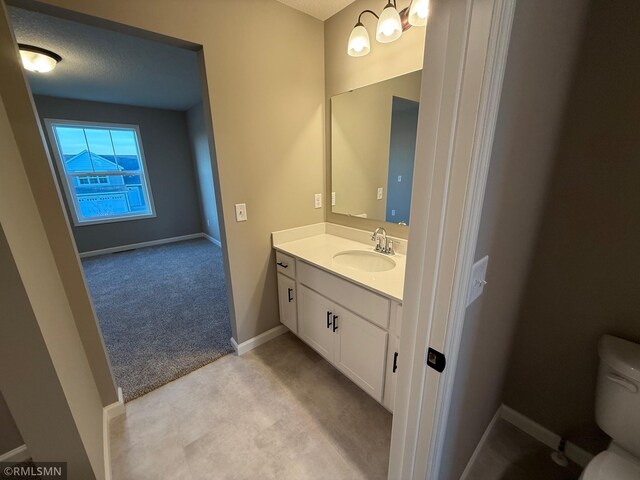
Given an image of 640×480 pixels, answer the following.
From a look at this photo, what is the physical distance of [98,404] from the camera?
145 centimetres

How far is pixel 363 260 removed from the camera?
71.6 inches

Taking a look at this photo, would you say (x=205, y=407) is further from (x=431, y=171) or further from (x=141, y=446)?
(x=431, y=171)

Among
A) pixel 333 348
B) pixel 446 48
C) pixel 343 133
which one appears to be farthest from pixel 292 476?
pixel 343 133

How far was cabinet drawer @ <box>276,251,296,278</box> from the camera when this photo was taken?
6.17 feet

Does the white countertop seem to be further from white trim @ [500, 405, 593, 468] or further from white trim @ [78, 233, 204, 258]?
white trim @ [78, 233, 204, 258]

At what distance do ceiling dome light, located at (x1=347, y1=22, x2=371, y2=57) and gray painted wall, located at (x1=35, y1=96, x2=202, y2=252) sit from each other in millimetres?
4313

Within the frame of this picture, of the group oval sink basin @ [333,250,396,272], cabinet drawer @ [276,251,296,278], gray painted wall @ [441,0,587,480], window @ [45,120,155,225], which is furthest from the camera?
window @ [45,120,155,225]

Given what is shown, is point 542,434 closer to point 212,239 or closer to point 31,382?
point 31,382

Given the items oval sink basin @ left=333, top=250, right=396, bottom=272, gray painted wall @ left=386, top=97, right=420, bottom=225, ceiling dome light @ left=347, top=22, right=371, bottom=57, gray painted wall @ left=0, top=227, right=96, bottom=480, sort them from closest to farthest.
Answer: gray painted wall @ left=0, top=227, right=96, bottom=480 → ceiling dome light @ left=347, top=22, right=371, bottom=57 → gray painted wall @ left=386, top=97, right=420, bottom=225 → oval sink basin @ left=333, top=250, right=396, bottom=272

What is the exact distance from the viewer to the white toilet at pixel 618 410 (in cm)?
86

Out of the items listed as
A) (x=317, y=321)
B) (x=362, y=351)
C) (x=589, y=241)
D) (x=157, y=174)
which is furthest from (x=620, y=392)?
(x=157, y=174)

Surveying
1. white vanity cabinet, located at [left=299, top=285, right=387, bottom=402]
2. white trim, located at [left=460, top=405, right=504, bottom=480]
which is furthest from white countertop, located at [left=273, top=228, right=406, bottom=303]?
white trim, located at [left=460, top=405, right=504, bottom=480]

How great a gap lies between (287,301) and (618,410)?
5.69 feet

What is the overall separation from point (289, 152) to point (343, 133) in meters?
0.44
